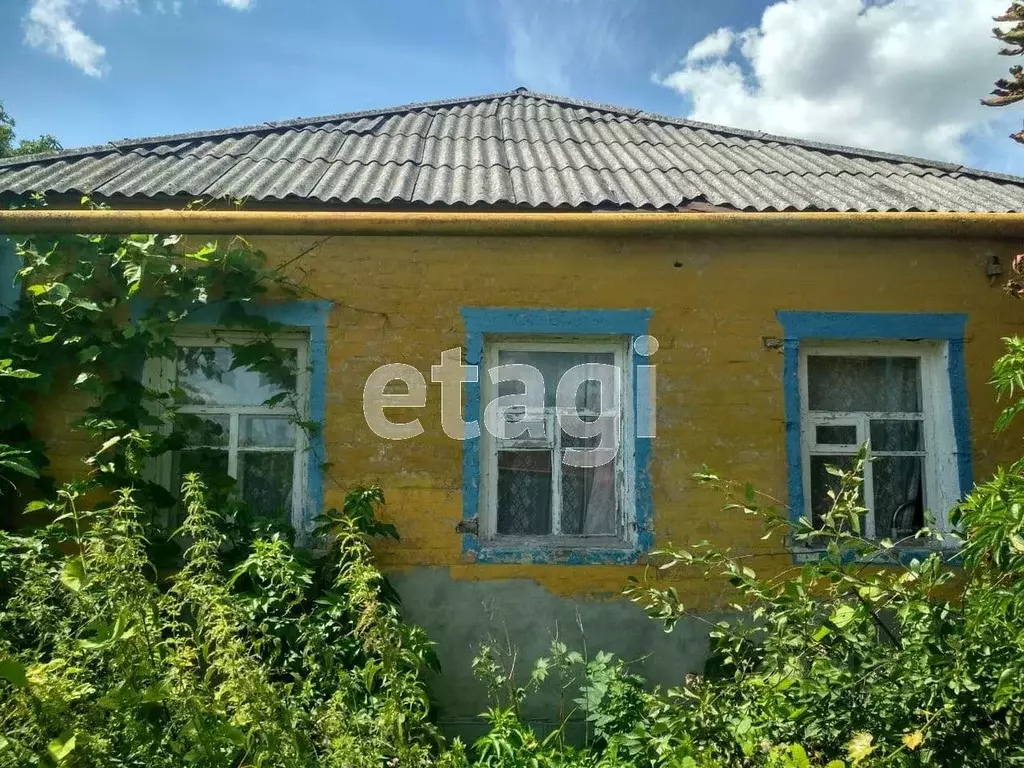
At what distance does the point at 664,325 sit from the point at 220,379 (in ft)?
8.55

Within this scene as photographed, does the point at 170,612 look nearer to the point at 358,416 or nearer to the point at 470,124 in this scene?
the point at 358,416

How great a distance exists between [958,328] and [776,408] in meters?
1.19

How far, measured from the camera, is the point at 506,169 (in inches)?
205

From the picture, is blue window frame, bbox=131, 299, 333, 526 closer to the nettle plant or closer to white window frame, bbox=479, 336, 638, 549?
the nettle plant

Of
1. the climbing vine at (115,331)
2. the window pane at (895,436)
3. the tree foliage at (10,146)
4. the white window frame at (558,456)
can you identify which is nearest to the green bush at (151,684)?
the climbing vine at (115,331)

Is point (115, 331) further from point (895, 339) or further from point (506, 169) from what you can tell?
point (895, 339)

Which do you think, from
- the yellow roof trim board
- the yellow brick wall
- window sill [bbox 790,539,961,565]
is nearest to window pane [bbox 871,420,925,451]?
the yellow brick wall

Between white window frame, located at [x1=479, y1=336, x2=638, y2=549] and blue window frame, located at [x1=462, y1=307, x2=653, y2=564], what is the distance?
18 millimetres

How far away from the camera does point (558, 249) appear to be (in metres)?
4.37

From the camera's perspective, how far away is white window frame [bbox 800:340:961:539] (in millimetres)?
4414

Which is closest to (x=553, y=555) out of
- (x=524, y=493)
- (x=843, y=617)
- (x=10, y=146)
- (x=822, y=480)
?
(x=524, y=493)

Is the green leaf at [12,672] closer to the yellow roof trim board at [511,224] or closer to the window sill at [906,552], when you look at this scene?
the yellow roof trim board at [511,224]

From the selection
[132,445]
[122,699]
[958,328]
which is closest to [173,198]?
[132,445]

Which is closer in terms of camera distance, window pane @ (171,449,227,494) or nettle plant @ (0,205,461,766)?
nettle plant @ (0,205,461,766)
